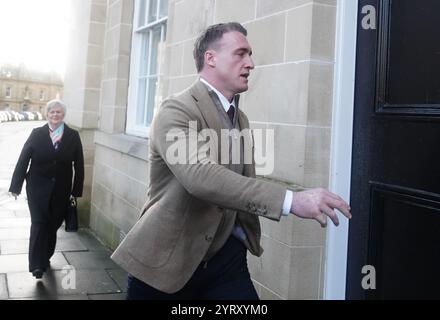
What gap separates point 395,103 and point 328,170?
61 cm

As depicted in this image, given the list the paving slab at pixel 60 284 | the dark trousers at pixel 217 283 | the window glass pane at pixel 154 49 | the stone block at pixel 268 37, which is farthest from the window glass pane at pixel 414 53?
the window glass pane at pixel 154 49

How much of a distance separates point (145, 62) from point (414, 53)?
Answer: 5100 millimetres

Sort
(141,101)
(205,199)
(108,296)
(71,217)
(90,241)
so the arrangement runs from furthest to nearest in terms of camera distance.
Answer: (90,241) < (141,101) < (71,217) < (108,296) < (205,199)

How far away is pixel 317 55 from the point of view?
10.2 feet

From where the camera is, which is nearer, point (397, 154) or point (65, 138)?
point (397, 154)

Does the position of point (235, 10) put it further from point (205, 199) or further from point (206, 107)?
point (205, 199)

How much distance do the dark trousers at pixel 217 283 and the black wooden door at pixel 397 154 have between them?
0.90m

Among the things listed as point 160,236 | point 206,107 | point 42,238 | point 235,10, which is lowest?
point 42,238

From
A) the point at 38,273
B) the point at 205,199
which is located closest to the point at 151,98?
the point at 38,273

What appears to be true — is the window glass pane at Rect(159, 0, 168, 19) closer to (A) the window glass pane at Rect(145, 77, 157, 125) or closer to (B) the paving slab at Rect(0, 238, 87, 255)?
(A) the window glass pane at Rect(145, 77, 157, 125)

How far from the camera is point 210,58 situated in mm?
2275

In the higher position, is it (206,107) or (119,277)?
(206,107)

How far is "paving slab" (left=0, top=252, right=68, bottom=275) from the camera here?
5539mm
